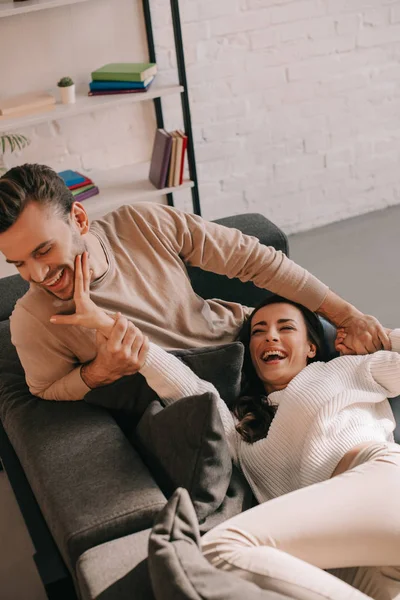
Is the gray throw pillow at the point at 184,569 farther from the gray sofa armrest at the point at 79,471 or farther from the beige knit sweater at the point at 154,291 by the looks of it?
the beige knit sweater at the point at 154,291

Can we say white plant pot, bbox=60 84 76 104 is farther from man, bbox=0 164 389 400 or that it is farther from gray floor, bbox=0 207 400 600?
gray floor, bbox=0 207 400 600

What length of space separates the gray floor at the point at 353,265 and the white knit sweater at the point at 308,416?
0.81 m

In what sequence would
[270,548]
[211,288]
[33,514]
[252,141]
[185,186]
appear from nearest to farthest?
[270,548]
[33,514]
[211,288]
[185,186]
[252,141]

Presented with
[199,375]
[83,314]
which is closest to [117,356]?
[83,314]

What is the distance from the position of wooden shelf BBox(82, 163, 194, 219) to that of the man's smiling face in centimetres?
125

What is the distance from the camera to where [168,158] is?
3.18 m

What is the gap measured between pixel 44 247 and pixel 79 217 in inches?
6.2

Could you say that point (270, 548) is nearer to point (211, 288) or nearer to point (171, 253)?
point (171, 253)

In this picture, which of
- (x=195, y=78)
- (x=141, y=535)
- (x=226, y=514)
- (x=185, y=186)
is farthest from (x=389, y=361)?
(x=195, y=78)

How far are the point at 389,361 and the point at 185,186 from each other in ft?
5.28

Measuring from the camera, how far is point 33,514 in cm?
178

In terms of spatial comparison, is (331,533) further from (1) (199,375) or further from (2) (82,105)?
(2) (82,105)

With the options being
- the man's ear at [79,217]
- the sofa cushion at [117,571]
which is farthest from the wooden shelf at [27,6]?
the sofa cushion at [117,571]

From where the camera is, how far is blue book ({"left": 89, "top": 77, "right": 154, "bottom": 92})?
3.07 meters
